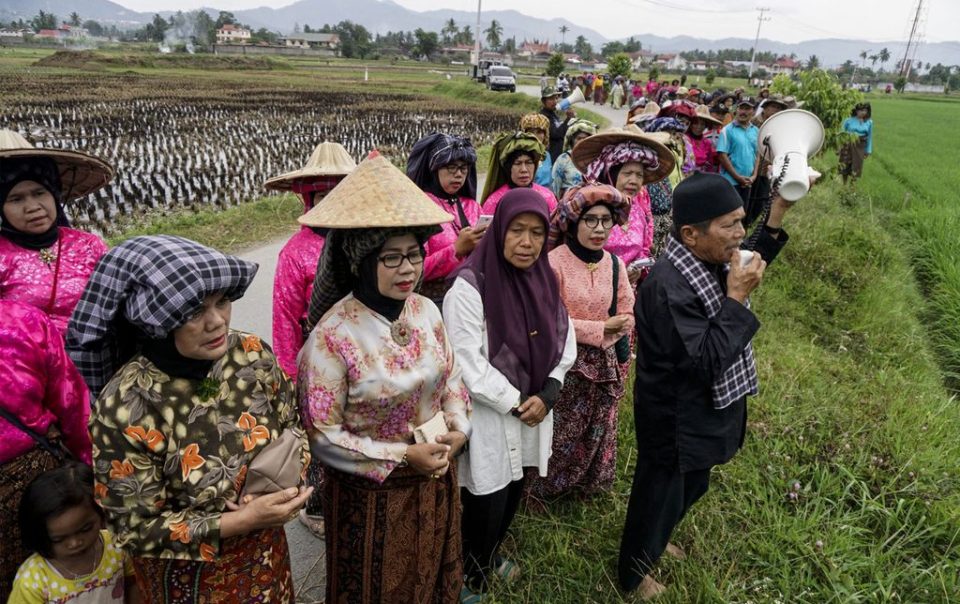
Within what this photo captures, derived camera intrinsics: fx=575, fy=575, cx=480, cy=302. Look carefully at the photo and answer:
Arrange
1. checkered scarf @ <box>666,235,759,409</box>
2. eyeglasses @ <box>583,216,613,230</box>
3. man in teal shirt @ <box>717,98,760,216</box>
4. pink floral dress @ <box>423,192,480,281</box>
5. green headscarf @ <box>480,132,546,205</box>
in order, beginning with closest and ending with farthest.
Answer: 1. checkered scarf @ <box>666,235,759,409</box>
2. eyeglasses @ <box>583,216,613,230</box>
3. pink floral dress @ <box>423,192,480,281</box>
4. green headscarf @ <box>480,132,546,205</box>
5. man in teal shirt @ <box>717,98,760,216</box>

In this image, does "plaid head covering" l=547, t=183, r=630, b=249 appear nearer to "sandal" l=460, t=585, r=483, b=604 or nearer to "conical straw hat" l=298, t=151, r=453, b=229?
"conical straw hat" l=298, t=151, r=453, b=229

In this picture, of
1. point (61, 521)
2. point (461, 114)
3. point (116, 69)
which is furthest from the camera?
point (116, 69)

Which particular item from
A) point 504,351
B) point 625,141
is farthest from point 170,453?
point 625,141

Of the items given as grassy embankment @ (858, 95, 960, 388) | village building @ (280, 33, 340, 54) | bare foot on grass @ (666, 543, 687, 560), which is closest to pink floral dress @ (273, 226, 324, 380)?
bare foot on grass @ (666, 543, 687, 560)

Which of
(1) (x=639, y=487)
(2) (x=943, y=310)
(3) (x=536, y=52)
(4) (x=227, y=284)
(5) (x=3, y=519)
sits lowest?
(2) (x=943, y=310)

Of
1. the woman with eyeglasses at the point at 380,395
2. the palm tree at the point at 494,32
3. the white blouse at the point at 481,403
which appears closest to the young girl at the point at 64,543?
the woman with eyeglasses at the point at 380,395

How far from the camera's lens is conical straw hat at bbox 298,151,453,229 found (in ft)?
5.41

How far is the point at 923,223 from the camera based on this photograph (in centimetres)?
834

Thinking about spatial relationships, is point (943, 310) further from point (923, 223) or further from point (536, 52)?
point (536, 52)

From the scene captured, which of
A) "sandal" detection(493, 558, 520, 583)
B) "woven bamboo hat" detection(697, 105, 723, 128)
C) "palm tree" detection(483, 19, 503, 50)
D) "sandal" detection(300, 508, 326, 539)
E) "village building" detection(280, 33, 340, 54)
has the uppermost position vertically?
Answer: "palm tree" detection(483, 19, 503, 50)

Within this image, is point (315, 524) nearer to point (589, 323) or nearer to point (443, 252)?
point (443, 252)

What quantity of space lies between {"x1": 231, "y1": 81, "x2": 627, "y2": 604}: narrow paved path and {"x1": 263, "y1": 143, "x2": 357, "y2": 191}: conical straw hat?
5.55 ft

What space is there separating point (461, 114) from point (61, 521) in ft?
70.5

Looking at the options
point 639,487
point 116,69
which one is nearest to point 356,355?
point 639,487
